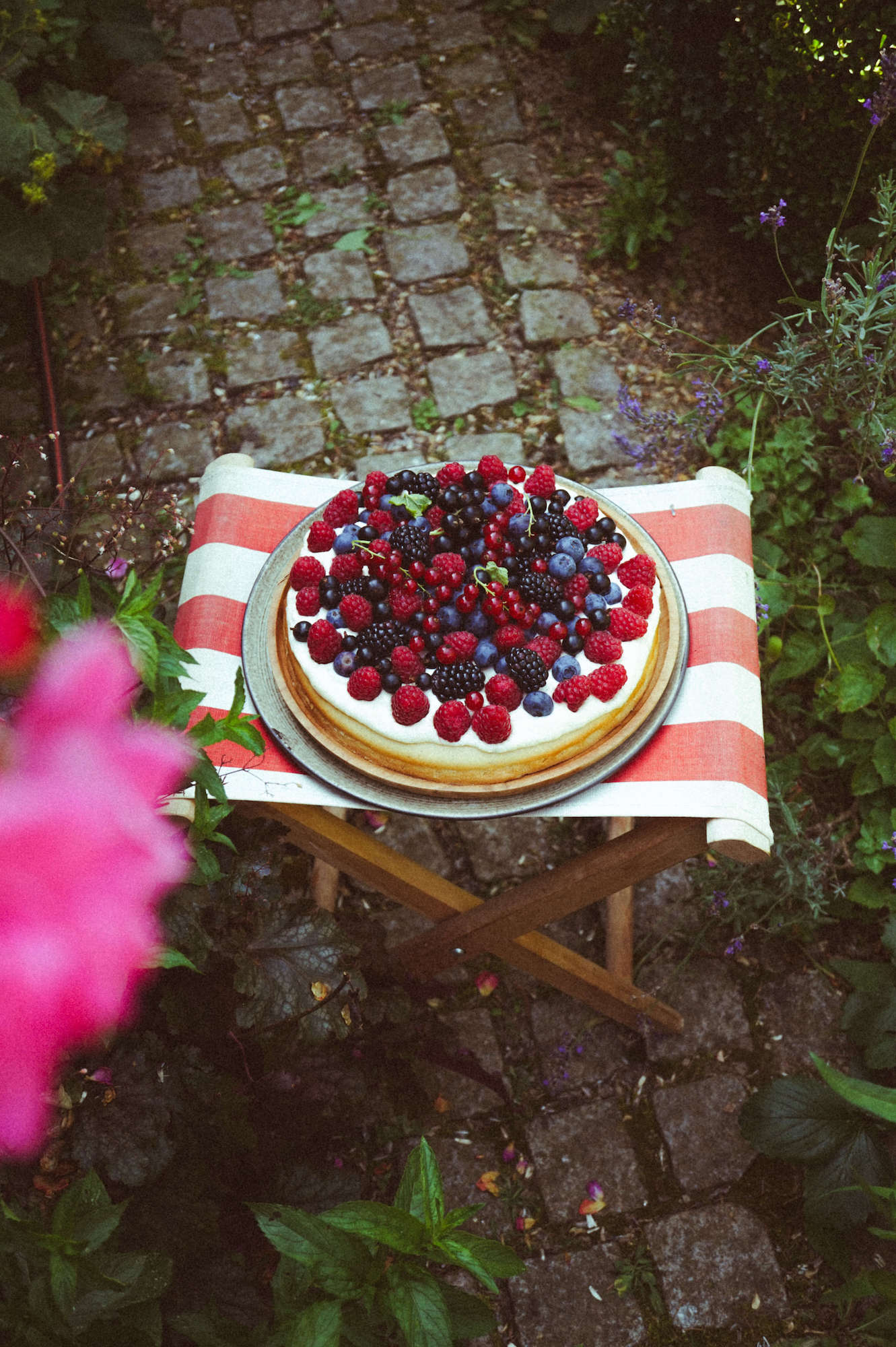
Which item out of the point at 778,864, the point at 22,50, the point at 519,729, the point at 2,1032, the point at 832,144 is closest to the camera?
the point at 2,1032

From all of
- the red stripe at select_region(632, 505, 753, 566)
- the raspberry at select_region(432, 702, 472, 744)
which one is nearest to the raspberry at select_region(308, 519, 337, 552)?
the raspberry at select_region(432, 702, 472, 744)

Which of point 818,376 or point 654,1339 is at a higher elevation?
point 818,376

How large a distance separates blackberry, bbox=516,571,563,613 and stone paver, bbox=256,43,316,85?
12.5 feet

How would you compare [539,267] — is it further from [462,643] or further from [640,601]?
[462,643]

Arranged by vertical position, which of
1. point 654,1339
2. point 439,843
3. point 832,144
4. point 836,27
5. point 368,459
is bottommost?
point 654,1339

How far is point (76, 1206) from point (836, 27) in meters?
3.54

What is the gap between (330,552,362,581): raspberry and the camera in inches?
74.8

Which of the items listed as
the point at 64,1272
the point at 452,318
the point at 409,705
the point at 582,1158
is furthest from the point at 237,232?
the point at 64,1272

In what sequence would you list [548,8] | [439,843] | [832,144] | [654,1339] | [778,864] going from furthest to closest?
[548,8]
[832,144]
[439,843]
[778,864]
[654,1339]

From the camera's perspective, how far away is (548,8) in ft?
14.7

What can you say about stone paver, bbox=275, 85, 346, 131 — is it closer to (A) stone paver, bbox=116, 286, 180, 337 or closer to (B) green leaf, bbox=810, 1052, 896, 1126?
(A) stone paver, bbox=116, 286, 180, 337

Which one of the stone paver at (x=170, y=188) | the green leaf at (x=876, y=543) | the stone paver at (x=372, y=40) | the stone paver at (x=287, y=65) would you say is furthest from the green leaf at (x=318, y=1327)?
the stone paver at (x=372, y=40)

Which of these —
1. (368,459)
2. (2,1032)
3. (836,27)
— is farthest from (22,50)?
(2,1032)

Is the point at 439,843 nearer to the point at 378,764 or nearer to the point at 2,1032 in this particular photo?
the point at 378,764
